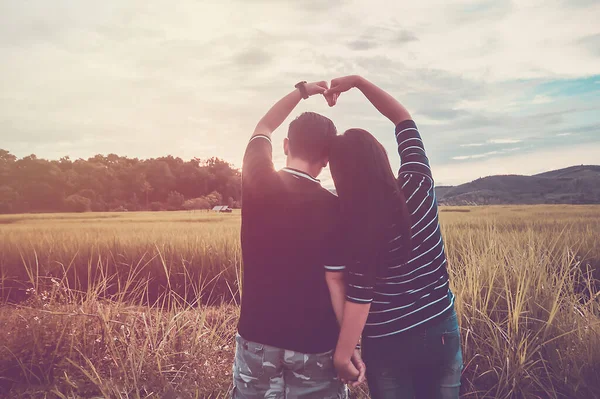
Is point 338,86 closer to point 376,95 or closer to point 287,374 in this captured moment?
point 376,95

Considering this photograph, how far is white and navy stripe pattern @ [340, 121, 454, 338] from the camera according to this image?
142 cm

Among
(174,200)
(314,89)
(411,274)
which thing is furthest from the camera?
(174,200)

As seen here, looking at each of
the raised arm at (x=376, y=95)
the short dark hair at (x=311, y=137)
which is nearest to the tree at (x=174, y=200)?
the raised arm at (x=376, y=95)

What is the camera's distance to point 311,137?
1.54 metres

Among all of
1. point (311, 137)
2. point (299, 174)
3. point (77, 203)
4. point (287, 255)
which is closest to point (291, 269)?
point (287, 255)

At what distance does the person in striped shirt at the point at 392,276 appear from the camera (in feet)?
4.44

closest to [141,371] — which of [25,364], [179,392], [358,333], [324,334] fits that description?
[179,392]

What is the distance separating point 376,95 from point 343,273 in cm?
73

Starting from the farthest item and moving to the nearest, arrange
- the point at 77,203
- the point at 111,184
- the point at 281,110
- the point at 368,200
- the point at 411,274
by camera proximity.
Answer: the point at 111,184, the point at 77,203, the point at 281,110, the point at 411,274, the point at 368,200

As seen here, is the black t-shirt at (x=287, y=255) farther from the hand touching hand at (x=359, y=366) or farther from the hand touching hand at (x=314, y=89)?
the hand touching hand at (x=314, y=89)

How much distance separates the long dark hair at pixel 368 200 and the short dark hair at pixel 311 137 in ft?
0.57

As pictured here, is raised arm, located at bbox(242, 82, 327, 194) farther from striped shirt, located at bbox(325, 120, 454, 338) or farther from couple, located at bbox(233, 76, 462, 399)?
striped shirt, located at bbox(325, 120, 454, 338)

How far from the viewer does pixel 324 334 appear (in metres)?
1.60

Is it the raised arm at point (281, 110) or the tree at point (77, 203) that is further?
the tree at point (77, 203)
